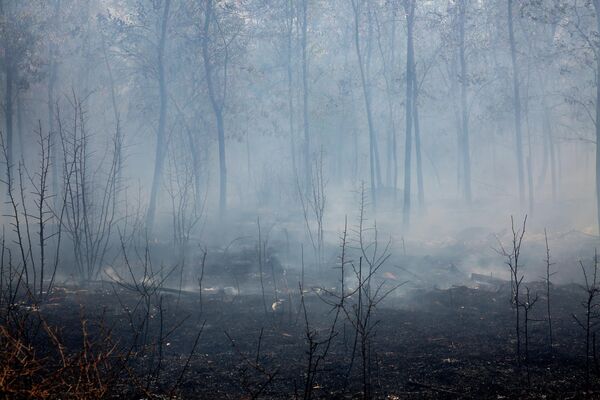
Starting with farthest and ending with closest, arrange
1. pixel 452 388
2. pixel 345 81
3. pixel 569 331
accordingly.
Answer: pixel 345 81, pixel 569 331, pixel 452 388

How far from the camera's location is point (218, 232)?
19938 millimetres

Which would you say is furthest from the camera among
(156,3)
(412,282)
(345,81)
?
(345,81)

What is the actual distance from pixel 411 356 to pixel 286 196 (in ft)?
82.7

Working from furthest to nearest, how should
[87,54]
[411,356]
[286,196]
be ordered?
[286,196] < [87,54] < [411,356]

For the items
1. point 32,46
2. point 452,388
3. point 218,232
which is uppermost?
point 32,46

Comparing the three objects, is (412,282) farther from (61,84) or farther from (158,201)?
(61,84)

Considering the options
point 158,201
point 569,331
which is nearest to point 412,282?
point 569,331

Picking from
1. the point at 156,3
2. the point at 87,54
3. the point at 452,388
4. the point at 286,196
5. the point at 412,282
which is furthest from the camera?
the point at 286,196

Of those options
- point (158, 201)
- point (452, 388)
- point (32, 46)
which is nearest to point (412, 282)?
point (452, 388)

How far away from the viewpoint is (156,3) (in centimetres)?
1973

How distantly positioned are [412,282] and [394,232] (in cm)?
737

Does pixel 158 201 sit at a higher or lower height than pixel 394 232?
higher

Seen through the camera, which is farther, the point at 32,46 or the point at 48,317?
the point at 32,46

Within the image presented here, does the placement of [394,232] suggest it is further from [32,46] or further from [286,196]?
[32,46]
